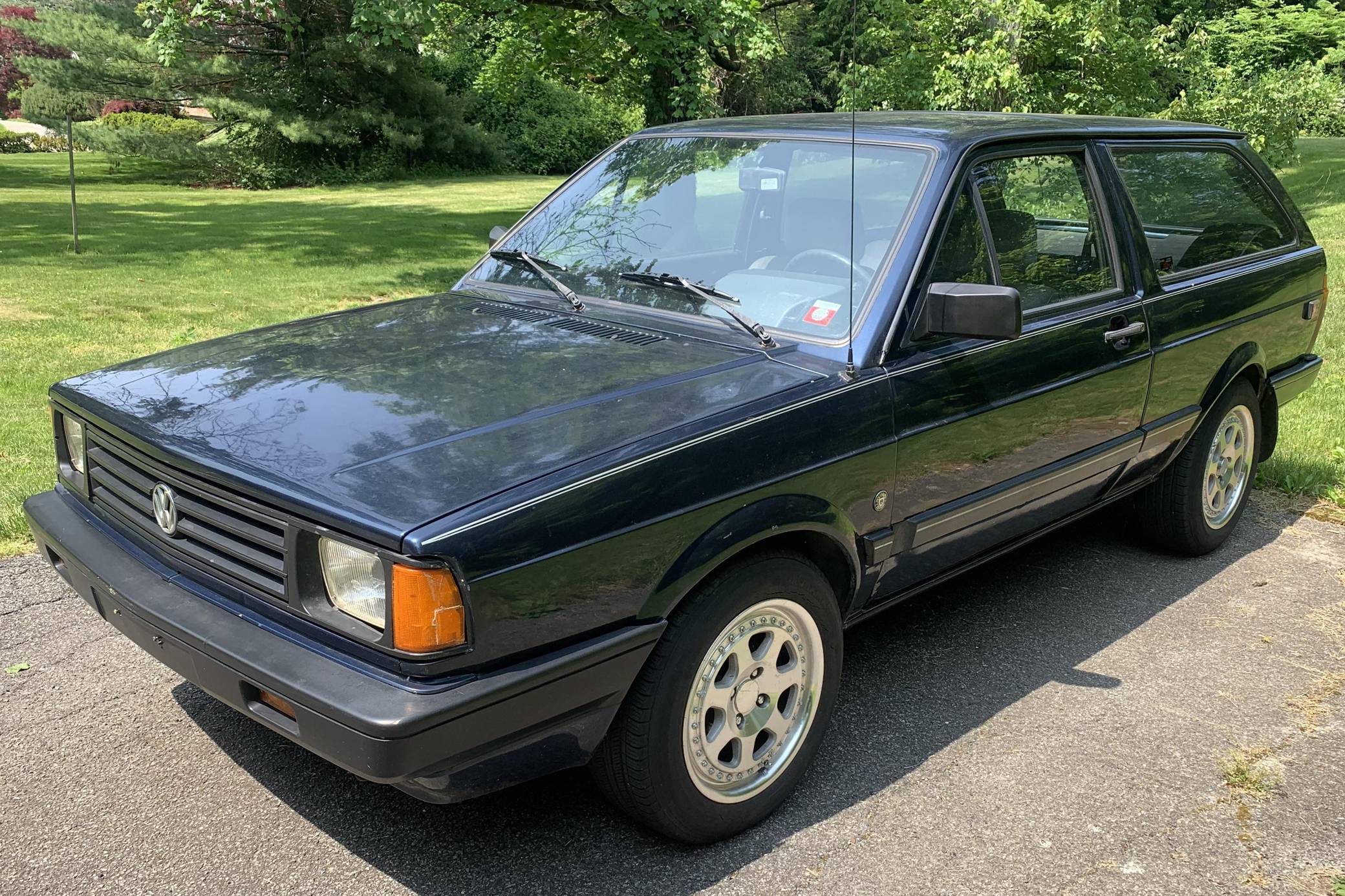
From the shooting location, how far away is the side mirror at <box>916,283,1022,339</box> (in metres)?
3.05

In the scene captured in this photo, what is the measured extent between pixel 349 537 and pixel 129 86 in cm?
2651

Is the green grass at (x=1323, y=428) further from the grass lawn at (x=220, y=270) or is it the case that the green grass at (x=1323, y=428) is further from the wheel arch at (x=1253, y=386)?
the wheel arch at (x=1253, y=386)

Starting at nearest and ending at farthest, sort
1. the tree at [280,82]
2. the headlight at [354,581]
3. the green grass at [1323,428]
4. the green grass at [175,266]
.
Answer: the headlight at [354,581], the green grass at [1323,428], the green grass at [175,266], the tree at [280,82]

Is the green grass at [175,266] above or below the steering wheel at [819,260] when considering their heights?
below

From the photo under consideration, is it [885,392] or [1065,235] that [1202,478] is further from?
[885,392]

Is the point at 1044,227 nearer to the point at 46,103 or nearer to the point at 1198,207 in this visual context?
the point at 1198,207

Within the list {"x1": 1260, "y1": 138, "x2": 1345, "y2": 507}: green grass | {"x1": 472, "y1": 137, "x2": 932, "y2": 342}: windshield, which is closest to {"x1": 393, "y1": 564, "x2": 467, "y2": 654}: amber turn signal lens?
{"x1": 472, "y1": 137, "x2": 932, "y2": 342}: windshield

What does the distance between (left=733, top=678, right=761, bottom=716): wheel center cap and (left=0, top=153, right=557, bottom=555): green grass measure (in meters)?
3.42

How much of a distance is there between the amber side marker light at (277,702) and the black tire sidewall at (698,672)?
80cm

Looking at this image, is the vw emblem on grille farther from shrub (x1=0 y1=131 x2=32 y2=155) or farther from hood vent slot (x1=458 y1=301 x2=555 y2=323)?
shrub (x1=0 y1=131 x2=32 y2=155)

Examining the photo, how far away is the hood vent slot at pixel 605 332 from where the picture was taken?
3369 millimetres

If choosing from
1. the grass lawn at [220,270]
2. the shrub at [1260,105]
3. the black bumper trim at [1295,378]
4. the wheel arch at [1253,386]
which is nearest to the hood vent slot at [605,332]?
the wheel arch at [1253,386]

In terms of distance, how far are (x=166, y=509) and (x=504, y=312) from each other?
134 cm

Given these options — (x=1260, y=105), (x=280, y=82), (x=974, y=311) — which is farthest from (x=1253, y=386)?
(x=280, y=82)
